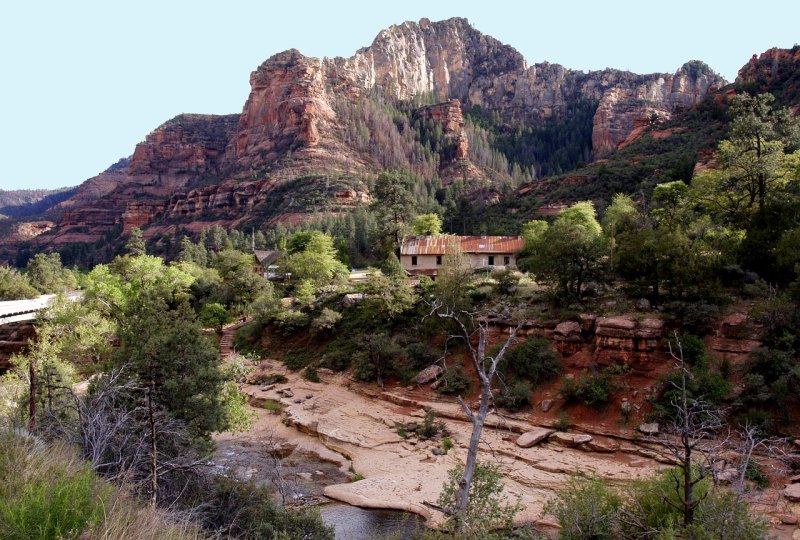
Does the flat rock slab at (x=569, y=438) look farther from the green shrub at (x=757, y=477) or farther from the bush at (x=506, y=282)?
the bush at (x=506, y=282)

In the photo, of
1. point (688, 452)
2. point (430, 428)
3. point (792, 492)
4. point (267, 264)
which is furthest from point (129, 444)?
point (267, 264)

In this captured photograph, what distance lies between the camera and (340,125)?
12538cm

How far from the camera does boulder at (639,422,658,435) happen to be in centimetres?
1797

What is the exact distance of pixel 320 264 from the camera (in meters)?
39.7

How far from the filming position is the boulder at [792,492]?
13906 mm

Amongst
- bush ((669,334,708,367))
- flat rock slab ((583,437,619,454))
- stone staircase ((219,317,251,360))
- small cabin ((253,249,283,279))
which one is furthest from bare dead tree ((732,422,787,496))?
small cabin ((253,249,283,279))

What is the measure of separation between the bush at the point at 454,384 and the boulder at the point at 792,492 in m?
12.4

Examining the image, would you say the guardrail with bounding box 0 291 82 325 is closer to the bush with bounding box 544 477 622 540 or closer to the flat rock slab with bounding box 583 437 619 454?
the flat rock slab with bounding box 583 437 619 454

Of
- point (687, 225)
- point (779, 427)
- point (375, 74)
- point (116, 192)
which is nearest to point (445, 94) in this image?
point (375, 74)

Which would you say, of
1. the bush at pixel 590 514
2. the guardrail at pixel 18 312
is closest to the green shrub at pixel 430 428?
the bush at pixel 590 514

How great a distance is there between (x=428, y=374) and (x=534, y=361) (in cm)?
555

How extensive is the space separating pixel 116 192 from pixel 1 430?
163 metres

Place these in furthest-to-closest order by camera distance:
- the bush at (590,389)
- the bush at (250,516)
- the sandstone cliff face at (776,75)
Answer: the sandstone cliff face at (776,75) → the bush at (590,389) → the bush at (250,516)

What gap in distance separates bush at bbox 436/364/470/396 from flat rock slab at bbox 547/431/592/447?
202 inches
